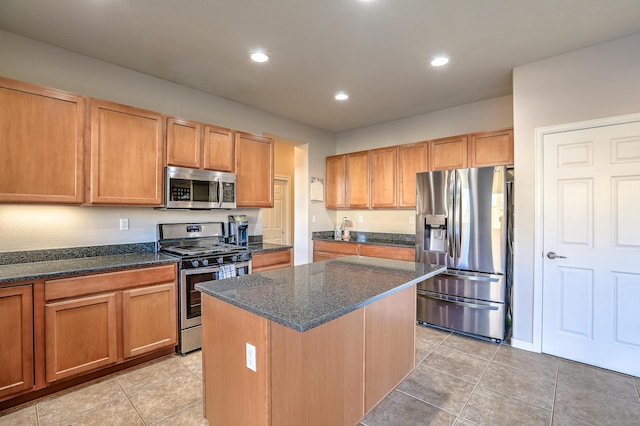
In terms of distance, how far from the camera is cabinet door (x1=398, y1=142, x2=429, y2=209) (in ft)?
13.6

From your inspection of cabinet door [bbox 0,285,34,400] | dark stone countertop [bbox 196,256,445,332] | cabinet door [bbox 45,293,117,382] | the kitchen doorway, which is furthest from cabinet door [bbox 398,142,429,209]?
cabinet door [bbox 0,285,34,400]

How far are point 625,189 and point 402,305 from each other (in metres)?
2.22

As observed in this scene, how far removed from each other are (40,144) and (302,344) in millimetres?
2570

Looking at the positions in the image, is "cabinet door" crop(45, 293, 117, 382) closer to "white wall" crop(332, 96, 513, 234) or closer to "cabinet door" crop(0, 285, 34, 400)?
"cabinet door" crop(0, 285, 34, 400)

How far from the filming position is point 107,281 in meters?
2.36

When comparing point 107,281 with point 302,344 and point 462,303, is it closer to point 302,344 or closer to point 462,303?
point 302,344

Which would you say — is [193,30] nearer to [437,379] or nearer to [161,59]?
[161,59]

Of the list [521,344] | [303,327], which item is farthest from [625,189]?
[303,327]

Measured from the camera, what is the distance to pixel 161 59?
281 centimetres

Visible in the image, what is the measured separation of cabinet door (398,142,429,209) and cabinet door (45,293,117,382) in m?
3.61

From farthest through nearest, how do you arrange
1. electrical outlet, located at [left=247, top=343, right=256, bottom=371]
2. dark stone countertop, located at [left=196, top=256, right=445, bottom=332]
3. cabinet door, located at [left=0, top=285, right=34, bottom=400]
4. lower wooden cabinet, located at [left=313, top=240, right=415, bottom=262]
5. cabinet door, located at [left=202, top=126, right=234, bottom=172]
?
lower wooden cabinet, located at [left=313, top=240, right=415, bottom=262], cabinet door, located at [left=202, top=126, right=234, bottom=172], cabinet door, located at [left=0, top=285, right=34, bottom=400], electrical outlet, located at [left=247, top=343, right=256, bottom=371], dark stone countertop, located at [left=196, top=256, right=445, bottom=332]

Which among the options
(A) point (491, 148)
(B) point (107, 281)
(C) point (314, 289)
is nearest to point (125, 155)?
(B) point (107, 281)

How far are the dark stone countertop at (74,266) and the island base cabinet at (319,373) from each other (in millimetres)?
1836

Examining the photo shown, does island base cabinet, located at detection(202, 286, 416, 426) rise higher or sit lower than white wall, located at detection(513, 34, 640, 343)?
lower
